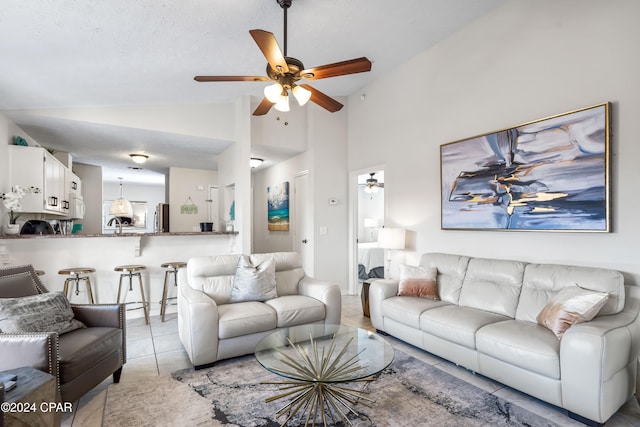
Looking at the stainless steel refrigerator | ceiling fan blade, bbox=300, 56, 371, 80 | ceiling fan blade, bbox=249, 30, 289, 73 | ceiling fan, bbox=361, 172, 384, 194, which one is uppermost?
ceiling fan blade, bbox=249, 30, 289, 73

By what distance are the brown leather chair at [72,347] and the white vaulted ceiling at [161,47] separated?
1872mm

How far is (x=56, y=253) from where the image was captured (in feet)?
12.9

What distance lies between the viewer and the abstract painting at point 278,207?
6.52m

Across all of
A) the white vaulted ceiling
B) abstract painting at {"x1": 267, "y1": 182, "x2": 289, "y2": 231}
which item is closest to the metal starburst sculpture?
the white vaulted ceiling

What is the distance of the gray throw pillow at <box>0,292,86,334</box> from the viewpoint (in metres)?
2.00

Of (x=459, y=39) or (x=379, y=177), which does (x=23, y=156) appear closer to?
(x=459, y=39)

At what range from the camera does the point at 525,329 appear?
241 cm

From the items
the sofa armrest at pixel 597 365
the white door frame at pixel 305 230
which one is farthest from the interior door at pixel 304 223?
the sofa armrest at pixel 597 365

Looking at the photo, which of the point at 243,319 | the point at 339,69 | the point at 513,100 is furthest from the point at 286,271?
the point at 513,100

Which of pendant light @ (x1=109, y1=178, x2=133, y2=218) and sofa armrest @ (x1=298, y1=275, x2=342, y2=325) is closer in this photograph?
sofa armrest @ (x1=298, y1=275, x2=342, y2=325)

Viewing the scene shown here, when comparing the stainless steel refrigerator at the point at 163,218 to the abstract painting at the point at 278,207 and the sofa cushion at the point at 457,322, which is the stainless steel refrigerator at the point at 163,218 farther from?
the sofa cushion at the point at 457,322

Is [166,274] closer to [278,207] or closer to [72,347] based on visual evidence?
[72,347]

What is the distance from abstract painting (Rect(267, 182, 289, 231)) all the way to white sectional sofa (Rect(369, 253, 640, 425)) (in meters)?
3.29

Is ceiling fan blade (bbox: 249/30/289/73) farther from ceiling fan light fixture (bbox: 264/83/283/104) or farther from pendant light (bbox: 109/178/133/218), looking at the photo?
pendant light (bbox: 109/178/133/218)
